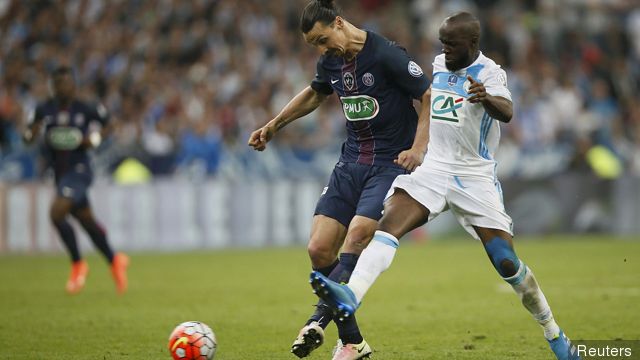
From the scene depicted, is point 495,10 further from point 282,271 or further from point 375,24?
point 282,271

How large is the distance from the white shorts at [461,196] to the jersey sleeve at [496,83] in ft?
2.14

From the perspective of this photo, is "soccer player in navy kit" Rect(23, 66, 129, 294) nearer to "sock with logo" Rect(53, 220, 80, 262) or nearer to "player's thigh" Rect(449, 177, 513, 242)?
"sock with logo" Rect(53, 220, 80, 262)

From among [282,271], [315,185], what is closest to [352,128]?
[282,271]

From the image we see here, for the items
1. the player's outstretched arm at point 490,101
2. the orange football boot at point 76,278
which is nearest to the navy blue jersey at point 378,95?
the player's outstretched arm at point 490,101

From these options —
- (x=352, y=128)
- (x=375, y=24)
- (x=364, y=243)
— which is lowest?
(x=364, y=243)

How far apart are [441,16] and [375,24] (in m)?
1.71

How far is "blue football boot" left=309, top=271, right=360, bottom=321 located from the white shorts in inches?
42.5

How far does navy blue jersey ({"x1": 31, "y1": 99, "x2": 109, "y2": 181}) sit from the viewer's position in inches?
535

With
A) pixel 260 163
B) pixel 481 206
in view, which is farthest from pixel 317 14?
pixel 260 163

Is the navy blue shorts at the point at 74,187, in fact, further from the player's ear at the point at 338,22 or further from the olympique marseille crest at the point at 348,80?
the player's ear at the point at 338,22

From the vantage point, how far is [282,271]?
617 inches

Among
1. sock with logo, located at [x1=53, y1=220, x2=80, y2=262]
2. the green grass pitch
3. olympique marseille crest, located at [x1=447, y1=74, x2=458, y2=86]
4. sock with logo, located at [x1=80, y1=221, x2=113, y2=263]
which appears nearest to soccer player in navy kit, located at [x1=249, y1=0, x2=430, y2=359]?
olympique marseille crest, located at [x1=447, y1=74, x2=458, y2=86]

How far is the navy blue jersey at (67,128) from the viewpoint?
13.6 m

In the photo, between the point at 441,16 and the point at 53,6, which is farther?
the point at 441,16
